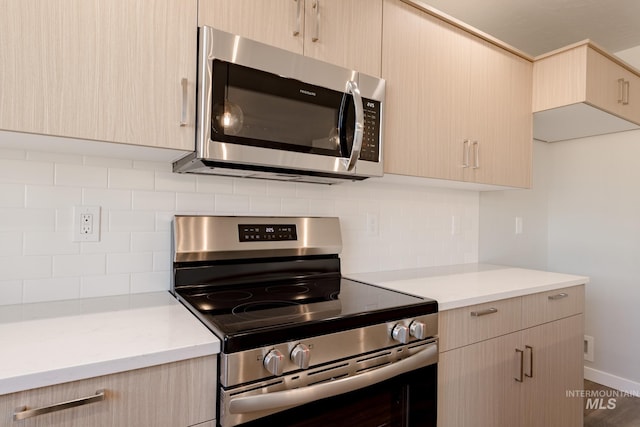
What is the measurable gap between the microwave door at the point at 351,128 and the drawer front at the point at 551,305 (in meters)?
1.00

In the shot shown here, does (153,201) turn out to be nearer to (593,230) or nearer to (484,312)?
(484,312)

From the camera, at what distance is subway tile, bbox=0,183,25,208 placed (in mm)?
1178

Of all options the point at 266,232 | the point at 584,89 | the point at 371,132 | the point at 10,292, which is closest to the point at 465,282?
the point at 371,132

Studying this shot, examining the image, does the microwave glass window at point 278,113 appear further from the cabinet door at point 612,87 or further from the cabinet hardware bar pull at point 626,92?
the cabinet hardware bar pull at point 626,92

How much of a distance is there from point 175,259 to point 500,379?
4.62ft

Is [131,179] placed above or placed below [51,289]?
above

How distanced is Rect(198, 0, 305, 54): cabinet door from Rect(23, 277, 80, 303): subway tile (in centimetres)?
96

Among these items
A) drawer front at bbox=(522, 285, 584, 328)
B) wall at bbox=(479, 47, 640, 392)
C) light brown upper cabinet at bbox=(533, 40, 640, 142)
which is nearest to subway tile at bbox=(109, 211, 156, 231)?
drawer front at bbox=(522, 285, 584, 328)

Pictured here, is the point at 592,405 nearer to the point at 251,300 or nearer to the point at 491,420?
the point at 491,420

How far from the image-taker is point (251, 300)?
50.3 inches

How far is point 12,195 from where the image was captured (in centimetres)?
119

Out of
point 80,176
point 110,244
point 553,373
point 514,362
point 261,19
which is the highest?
point 261,19

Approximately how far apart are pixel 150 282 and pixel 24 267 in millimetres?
382

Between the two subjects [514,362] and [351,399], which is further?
[514,362]
